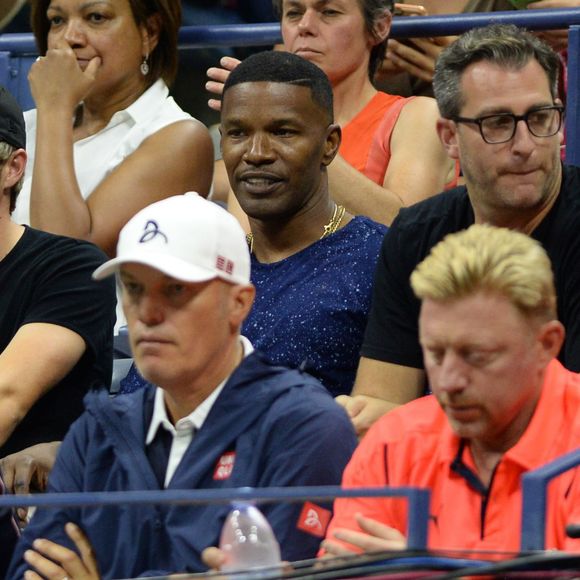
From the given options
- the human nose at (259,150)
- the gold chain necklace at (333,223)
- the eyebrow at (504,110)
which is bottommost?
the gold chain necklace at (333,223)

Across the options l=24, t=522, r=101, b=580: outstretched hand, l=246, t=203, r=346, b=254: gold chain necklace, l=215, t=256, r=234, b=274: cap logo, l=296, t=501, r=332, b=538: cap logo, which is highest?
l=246, t=203, r=346, b=254: gold chain necklace

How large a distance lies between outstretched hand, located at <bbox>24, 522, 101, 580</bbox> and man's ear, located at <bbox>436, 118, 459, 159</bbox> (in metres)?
1.55

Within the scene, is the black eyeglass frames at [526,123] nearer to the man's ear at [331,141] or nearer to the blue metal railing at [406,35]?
the man's ear at [331,141]

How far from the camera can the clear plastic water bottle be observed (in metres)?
2.18

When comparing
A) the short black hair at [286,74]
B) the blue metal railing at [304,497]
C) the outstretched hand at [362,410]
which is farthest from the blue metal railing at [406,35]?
the blue metal railing at [304,497]

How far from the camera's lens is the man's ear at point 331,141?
13.5 feet

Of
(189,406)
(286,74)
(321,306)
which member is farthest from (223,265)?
(286,74)

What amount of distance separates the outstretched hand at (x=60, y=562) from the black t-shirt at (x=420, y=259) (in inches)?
44.8

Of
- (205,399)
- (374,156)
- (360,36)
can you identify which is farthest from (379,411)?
(360,36)

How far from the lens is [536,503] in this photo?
2119 millimetres

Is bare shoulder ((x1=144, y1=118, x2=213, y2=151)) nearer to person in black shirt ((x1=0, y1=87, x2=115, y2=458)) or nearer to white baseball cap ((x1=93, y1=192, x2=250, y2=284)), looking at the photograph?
person in black shirt ((x1=0, y1=87, x2=115, y2=458))

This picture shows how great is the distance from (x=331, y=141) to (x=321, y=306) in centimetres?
55

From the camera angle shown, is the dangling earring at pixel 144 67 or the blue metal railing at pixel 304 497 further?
the dangling earring at pixel 144 67

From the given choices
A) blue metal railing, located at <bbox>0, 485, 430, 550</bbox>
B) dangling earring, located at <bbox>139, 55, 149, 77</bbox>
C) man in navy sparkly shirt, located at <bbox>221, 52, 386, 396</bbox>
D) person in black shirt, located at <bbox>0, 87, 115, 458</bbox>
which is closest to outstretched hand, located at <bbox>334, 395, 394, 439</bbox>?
man in navy sparkly shirt, located at <bbox>221, 52, 386, 396</bbox>
